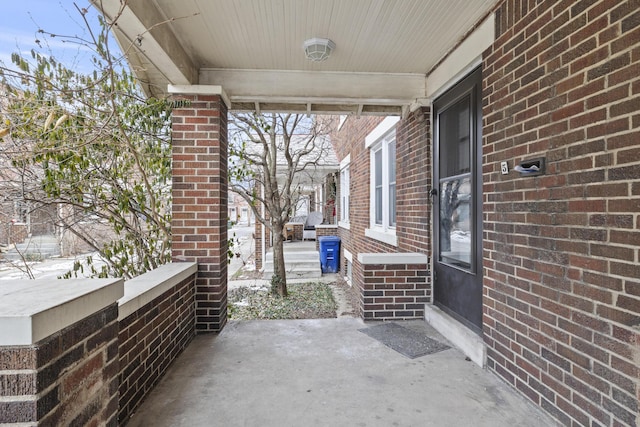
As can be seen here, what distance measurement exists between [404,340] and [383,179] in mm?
2943

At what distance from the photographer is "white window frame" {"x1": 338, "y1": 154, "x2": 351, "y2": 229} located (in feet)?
28.0

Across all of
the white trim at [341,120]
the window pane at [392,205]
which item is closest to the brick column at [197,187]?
the window pane at [392,205]

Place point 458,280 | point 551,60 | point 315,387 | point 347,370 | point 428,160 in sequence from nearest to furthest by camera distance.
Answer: point 551,60 → point 315,387 → point 347,370 → point 458,280 → point 428,160

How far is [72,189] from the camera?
3518 millimetres

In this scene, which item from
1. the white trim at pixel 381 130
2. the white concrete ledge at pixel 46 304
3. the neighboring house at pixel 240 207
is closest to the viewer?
the white concrete ledge at pixel 46 304

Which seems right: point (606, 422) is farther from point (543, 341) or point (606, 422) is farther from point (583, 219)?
point (583, 219)

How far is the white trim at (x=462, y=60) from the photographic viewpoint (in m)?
2.70

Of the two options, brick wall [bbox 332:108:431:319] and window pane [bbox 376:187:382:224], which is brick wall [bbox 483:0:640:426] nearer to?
brick wall [bbox 332:108:431:319]

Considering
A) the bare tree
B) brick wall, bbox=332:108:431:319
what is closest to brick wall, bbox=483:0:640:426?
brick wall, bbox=332:108:431:319

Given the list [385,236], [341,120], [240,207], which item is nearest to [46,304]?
[385,236]

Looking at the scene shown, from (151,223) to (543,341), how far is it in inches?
154

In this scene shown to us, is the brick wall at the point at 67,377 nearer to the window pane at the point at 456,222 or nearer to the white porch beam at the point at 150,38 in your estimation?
the white porch beam at the point at 150,38

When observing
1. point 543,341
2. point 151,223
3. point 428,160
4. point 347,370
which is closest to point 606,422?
point 543,341

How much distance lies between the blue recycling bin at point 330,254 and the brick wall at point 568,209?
21.9 feet
